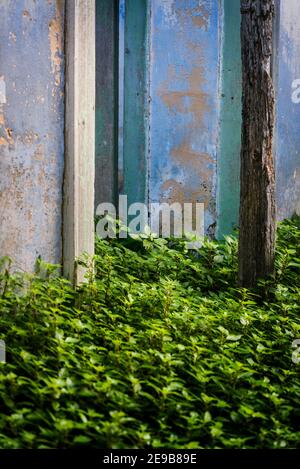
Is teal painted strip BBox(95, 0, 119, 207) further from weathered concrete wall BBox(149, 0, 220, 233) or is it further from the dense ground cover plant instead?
the dense ground cover plant

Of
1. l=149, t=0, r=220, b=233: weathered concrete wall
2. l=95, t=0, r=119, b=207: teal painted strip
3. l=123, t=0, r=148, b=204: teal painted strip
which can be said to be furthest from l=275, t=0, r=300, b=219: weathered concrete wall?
l=95, t=0, r=119, b=207: teal painted strip

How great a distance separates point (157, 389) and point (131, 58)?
4.07m

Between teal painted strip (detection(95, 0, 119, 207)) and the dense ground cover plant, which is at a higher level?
teal painted strip (detection(95, 0, 119, 207))

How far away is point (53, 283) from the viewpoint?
4945 millimetres

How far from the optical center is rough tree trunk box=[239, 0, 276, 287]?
533 cm

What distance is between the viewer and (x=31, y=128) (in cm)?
487

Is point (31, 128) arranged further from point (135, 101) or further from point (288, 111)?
point (288, 111)

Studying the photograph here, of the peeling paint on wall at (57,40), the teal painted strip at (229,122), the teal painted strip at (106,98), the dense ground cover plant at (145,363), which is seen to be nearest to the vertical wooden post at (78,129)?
the peeling paint on wall at (57,40)

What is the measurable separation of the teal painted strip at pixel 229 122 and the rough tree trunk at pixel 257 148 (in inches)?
61.6

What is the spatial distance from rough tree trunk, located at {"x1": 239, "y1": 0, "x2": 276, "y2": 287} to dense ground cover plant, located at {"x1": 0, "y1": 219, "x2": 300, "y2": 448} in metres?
0.24

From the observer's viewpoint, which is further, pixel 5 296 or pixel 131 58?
pixel 131 58

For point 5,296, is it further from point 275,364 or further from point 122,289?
point 275,364

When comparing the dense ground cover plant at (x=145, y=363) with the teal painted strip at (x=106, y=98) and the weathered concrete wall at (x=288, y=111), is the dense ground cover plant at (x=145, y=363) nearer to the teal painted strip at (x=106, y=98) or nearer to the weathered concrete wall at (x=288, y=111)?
the teal painted strip at (x=106, y=98)
